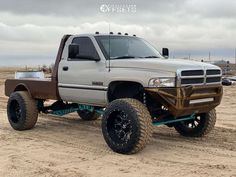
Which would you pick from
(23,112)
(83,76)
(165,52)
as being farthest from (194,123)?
(23,112)

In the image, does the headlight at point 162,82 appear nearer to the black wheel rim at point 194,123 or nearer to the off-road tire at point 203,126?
the off-road tire at point 203,126

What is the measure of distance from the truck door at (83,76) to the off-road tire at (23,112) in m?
1.10

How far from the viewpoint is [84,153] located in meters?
7.12

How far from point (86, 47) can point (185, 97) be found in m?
2.52

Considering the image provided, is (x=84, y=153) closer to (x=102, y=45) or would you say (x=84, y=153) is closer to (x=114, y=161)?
(x=114, y=161)

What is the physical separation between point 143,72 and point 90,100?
1600 mm

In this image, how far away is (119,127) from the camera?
281 inches

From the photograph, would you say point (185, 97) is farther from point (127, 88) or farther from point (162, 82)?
point (127, 88)

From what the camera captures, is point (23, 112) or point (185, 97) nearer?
point (185, 97)

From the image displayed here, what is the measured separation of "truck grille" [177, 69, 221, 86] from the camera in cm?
669

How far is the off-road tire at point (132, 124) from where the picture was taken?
6684 millimetres

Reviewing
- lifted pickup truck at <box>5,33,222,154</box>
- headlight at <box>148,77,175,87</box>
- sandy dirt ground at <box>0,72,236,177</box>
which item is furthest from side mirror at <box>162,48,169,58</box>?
headlight at <box>148,77,175,87</box>

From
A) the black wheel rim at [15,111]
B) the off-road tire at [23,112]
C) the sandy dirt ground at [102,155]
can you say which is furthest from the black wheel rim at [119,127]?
the black wheel rim at [15,111]

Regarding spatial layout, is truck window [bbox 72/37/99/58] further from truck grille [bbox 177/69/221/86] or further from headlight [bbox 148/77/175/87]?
truck grille [bbox 177/69/221/86]
